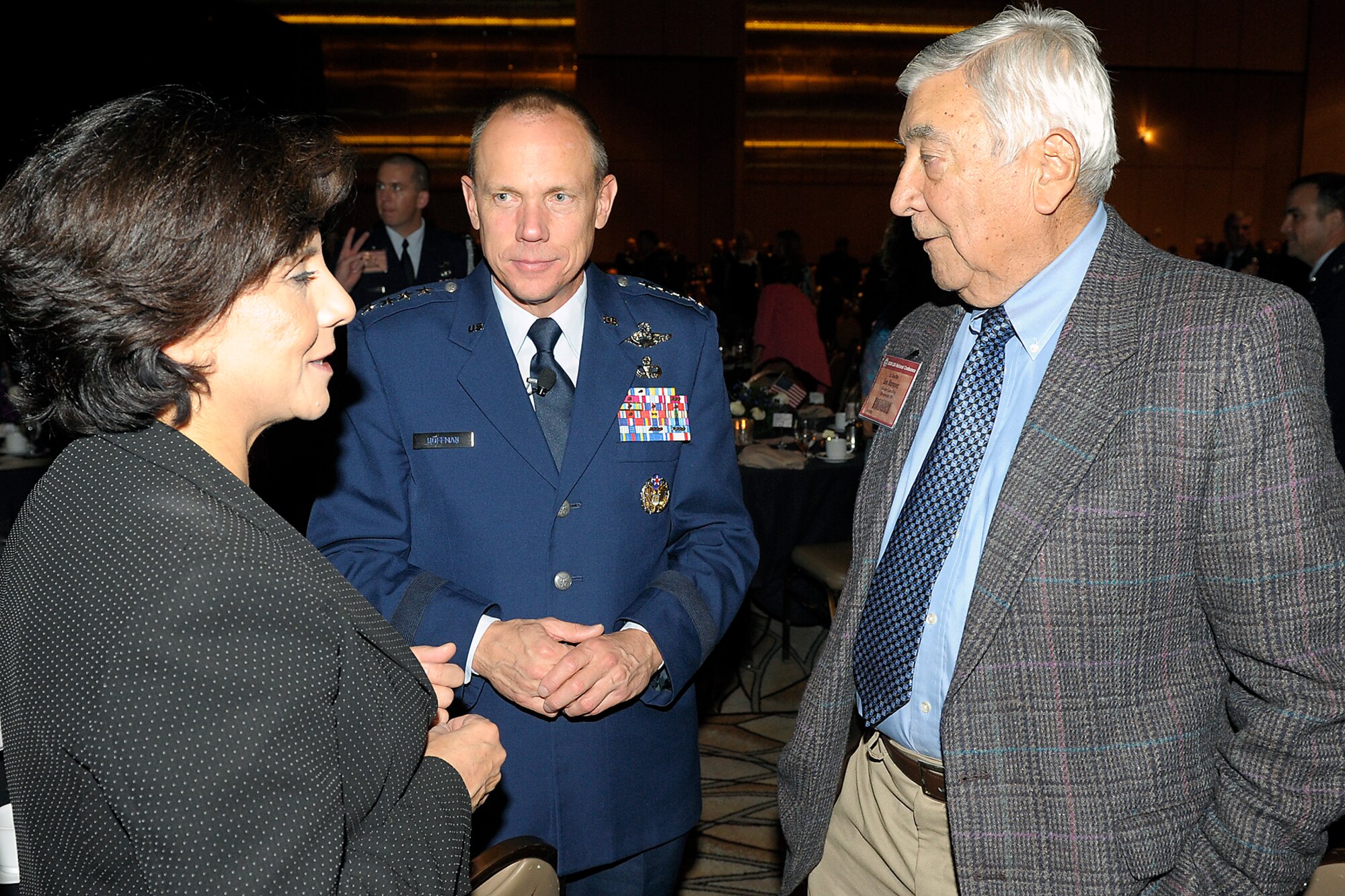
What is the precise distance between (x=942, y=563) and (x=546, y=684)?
68 cm

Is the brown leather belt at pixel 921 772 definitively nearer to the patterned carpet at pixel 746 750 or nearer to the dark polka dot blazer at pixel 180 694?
the dark polka dot blazer at pixel 180 694

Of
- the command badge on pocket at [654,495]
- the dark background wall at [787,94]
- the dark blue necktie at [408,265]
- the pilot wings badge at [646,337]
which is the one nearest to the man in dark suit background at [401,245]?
the dark blue necktie at [408,265]

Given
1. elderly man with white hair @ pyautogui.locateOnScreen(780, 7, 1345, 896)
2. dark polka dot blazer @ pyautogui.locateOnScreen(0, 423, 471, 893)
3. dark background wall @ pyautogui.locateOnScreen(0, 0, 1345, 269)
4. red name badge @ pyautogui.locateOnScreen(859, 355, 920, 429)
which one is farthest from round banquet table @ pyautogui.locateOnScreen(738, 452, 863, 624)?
dark background wall @ pyautogui.locateOnScreen(0, 0, 1345, 269)

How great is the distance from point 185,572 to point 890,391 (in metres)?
1.26

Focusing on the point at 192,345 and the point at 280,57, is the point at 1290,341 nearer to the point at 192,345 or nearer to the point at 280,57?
the point at 192,345

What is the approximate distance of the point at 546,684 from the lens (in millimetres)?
1616

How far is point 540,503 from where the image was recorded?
1794 millimetres

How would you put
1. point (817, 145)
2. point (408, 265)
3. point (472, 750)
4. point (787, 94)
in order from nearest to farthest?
point (472, 750) → point (408, 265) → point (787, 94) → point (817, 145)

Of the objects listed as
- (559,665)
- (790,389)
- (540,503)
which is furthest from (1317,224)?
(559,665)

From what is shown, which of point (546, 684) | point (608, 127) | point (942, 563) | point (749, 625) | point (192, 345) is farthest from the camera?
point (608, 127)

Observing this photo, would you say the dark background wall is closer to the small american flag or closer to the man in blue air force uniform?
the small american flag

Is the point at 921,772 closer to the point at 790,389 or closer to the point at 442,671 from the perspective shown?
the point at 442,671

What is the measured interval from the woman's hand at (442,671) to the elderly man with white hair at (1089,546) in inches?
26.5

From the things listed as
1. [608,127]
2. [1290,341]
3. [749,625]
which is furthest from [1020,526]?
[608,127]
